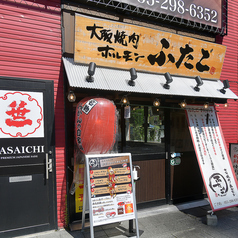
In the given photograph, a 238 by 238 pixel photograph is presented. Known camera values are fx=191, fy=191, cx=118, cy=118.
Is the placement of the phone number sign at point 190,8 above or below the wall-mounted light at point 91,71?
above

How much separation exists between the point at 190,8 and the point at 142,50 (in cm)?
235

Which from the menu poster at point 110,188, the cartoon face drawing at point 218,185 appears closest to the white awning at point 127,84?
the menu poster at point 110,188

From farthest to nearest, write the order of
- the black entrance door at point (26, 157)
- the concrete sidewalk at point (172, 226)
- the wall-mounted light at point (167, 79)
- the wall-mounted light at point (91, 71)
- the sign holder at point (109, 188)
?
the wall-mounted light at point (167, 79) < the concrete sidewalk at point (172, 226) < the black entrance door at point (26, 157) < the wall-mounted light at point (91, 71) < the sign holder at point (109, 188)

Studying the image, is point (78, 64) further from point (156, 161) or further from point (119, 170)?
point (156, 161)

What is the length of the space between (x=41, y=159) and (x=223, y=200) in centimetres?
465

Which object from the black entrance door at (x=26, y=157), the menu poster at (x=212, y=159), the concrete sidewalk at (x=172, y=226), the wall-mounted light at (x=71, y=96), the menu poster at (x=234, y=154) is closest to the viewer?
the black entrance door at (x=26, y=157)

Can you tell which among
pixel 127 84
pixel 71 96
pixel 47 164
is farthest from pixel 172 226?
pixel 71 96

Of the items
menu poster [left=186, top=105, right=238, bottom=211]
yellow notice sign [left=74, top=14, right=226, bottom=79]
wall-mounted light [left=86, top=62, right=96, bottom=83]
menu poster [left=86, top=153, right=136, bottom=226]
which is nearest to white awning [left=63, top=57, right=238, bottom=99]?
wall-mounted light [left=86, top=62, right=96, bottom=83]

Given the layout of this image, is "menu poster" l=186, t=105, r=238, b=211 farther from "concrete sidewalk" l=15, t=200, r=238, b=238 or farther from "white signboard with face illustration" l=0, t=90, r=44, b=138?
"white signboard with face illustration" l=0, t=90, r=44, b=138

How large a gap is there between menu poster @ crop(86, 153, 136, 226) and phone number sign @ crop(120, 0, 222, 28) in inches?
156

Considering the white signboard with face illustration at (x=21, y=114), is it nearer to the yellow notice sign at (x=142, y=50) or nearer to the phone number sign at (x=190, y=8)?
the yellow notice sign at (x=142, y=50)

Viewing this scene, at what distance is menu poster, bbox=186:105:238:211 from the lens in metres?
4.93

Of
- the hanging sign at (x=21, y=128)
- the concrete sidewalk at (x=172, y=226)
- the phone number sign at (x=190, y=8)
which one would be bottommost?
the concrete sidewalk at (x=172, y=226)

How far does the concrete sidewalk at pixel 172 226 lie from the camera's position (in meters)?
4.21
